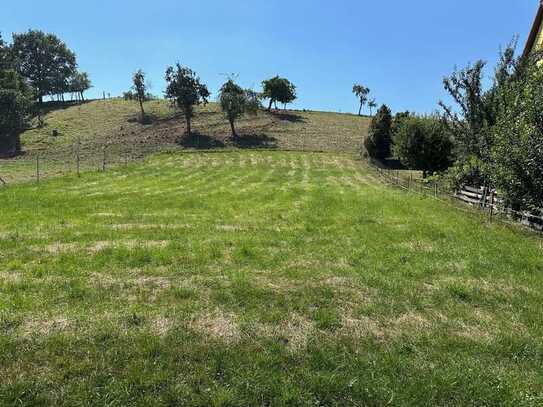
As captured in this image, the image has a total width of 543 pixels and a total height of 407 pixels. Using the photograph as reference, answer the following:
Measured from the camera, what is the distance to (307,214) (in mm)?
14320

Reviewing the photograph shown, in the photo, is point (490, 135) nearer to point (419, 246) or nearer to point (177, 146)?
point (419, 246)

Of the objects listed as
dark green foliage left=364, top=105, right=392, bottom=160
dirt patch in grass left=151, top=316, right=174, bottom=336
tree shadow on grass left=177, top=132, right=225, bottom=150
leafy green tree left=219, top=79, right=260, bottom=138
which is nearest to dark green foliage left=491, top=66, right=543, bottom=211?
dirt patch in grass left=151, top=316, right=174, bottom=336

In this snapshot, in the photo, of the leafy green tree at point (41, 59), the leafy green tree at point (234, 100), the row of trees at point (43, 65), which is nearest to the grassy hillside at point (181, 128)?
the leafy green tree at point (234, 100)

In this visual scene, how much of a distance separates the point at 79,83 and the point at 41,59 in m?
12.1

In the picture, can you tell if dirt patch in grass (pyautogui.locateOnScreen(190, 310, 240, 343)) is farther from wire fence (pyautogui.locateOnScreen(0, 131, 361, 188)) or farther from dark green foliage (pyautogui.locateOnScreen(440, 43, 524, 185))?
wire fence (pyautogui.locateOnScreen(0, 131, 361, 188))

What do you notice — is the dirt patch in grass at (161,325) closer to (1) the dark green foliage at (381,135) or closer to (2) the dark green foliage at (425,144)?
(2) the dark green foliage at (425,144)

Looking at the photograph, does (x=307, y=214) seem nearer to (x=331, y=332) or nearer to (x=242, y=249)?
(x=242, y=249)

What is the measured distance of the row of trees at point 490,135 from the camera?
39.2ft

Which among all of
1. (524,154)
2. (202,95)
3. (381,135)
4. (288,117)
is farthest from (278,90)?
(524,154)

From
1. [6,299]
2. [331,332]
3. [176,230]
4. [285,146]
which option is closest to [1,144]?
[285,146]

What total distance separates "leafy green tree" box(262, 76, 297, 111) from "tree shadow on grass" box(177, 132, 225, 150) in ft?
106

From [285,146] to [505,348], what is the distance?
52.6 m

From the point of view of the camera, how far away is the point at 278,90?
8800cm

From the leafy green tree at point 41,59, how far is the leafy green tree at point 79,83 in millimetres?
3340
